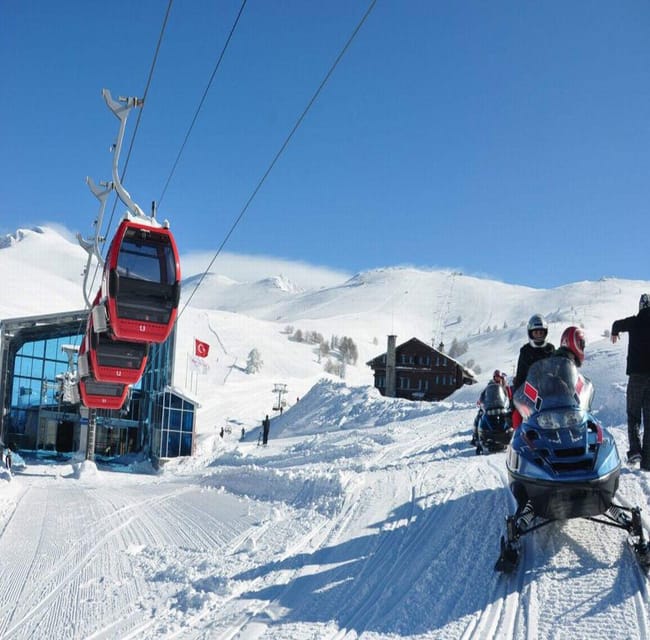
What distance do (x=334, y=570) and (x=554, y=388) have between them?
2649 mm

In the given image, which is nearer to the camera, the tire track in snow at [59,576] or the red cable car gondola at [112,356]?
the tire track in snow at [59,576]

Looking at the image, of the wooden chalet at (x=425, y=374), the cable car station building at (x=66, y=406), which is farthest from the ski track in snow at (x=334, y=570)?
the wooden chalet at (x=425, y=374)

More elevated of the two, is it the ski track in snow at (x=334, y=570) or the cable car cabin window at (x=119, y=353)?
the cable car cabin window at (x=119, y=353)

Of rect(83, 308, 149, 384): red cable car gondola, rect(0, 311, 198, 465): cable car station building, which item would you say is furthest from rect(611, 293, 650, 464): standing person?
rect(0, 311, 198, 465): cable car station building

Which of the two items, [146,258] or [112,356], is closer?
[146,258]

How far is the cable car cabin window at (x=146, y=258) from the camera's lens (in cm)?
1233

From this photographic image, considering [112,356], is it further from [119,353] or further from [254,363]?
[254,363]

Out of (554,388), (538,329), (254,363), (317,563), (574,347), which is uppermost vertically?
(254,363)

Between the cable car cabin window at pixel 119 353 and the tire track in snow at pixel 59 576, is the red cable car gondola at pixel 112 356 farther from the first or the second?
the tire track in snow at pixel 59 576

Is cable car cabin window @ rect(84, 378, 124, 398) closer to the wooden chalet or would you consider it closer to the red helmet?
the red helmet

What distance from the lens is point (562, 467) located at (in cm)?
504

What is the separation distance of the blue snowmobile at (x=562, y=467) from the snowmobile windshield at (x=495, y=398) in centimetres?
822

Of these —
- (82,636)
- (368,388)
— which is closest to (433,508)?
(82,636)

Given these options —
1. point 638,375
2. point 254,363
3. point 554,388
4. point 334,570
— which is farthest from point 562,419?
point 254,363
